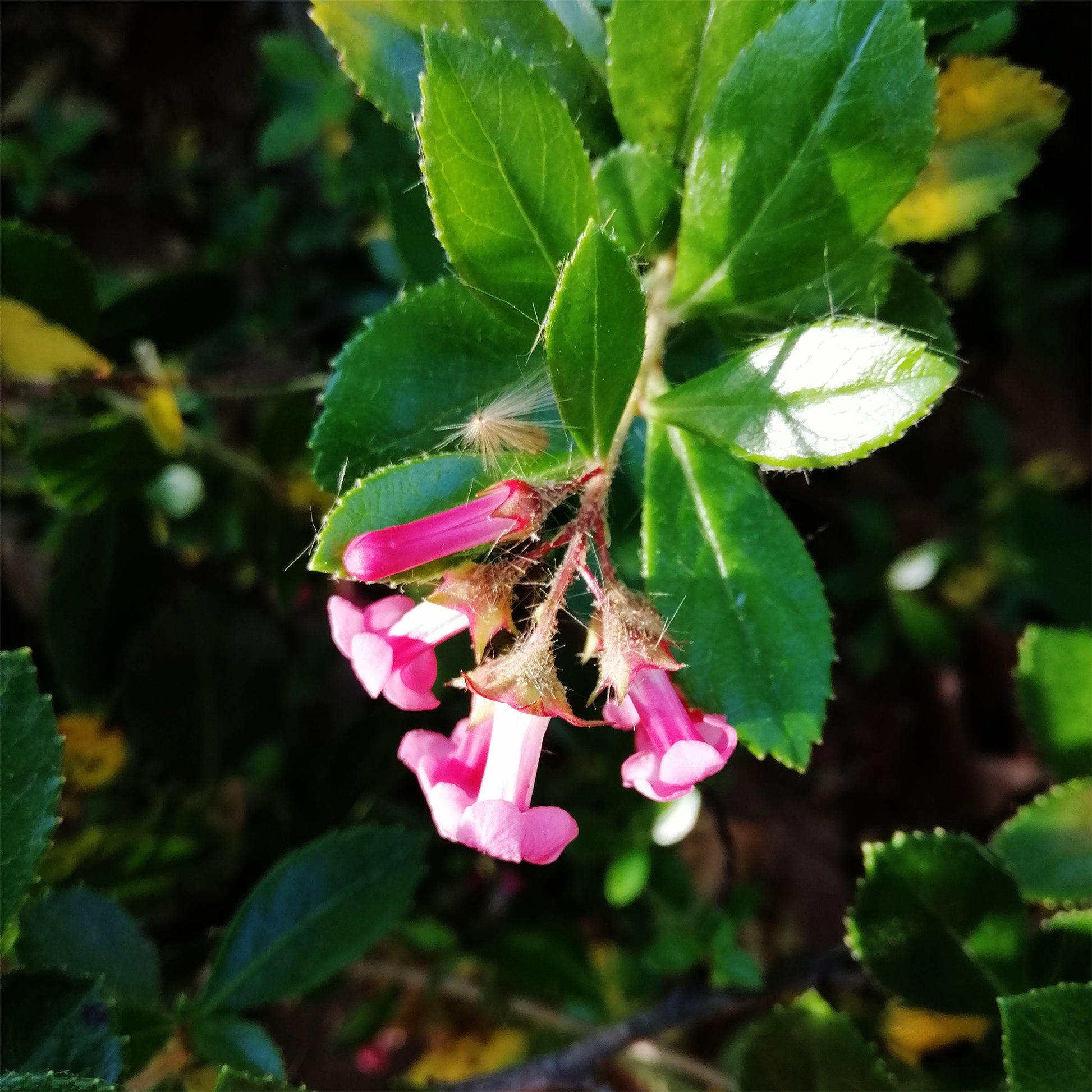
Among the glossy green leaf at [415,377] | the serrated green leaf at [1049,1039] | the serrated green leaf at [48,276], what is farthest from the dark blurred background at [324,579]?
the serrated green leaf at [1049,1039]

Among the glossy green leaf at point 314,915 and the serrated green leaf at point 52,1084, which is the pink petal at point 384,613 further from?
the glossy green leaf at point 314,915

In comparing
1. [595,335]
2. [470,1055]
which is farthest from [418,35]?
[470,1055]

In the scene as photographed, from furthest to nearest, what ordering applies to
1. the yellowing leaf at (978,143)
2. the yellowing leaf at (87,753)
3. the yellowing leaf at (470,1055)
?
the yellowing leaf at (470,1055) < the yellowing leaf at (87,753) < the yellowing leaf at (978,143)

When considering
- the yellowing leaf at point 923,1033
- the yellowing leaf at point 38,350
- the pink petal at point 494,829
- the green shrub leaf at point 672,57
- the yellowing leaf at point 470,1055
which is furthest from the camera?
the yellowing leaf at point 470,1055

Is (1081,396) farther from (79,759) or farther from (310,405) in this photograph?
(79,759)

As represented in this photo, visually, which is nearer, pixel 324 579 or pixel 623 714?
pixel 623 714

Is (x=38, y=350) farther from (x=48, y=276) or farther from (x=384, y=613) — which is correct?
(x=384, y=613)

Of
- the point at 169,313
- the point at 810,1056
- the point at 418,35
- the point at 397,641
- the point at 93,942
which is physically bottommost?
the point at 810,1056

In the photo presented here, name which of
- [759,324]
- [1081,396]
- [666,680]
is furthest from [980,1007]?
[1081,396]

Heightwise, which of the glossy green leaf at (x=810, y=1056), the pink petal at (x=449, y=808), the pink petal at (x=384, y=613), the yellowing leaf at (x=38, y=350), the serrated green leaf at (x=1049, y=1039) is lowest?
the glossy green leaf at (x=810, y=1056)
